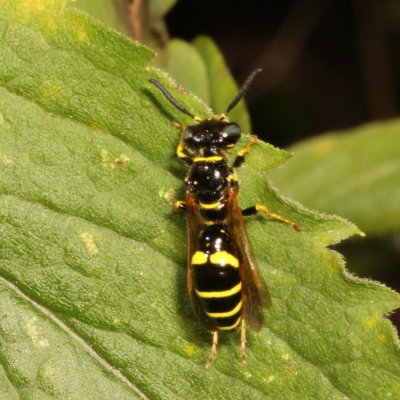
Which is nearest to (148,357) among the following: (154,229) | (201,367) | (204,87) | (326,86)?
(201,367)

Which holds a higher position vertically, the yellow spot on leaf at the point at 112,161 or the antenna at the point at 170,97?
the antenna at the point at 170,97

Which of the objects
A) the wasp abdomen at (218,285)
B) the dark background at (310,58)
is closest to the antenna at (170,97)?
the wasp abdomen at (218,285)

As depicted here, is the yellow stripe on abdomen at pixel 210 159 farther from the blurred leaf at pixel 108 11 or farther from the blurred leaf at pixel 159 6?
the blurred leaf at pixel 159 6

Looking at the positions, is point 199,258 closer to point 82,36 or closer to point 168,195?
point 168,195

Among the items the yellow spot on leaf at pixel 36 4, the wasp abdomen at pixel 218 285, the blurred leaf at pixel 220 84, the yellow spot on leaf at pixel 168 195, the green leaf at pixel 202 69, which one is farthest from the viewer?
the green leaf at pixel 202 69

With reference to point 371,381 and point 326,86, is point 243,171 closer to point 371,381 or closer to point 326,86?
point 371,381

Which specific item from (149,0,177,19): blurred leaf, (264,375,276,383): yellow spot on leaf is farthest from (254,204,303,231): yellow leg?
(149,0,177,19): blurred leaf
